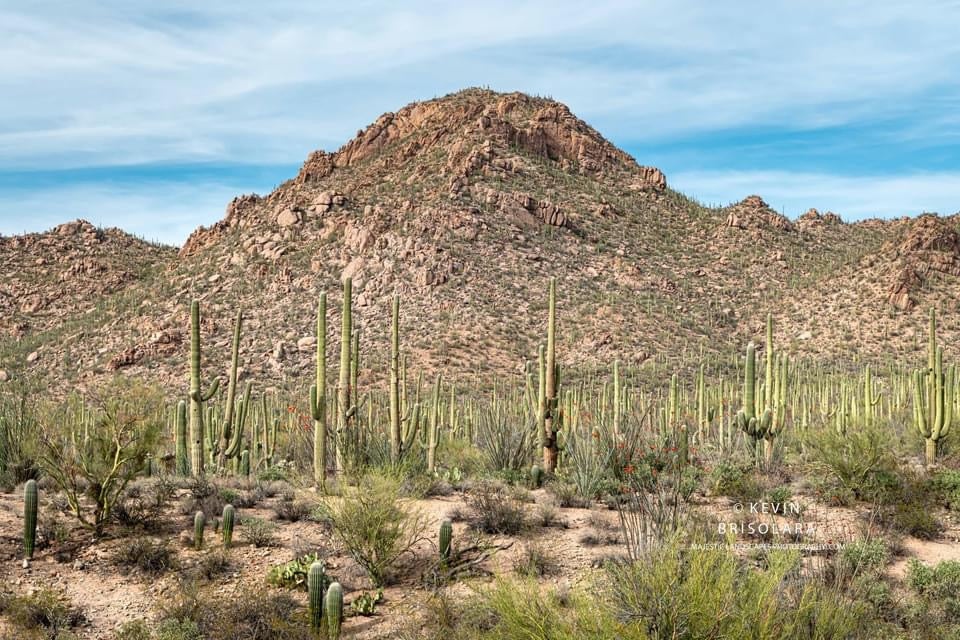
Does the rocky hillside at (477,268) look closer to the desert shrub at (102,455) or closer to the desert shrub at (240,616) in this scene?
the desert shrub at (102,455)

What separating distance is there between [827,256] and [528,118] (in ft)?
83.7

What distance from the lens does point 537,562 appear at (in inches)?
367

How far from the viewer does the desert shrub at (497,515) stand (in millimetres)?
10414

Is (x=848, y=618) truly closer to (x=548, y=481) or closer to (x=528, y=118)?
(x=548, y=481)

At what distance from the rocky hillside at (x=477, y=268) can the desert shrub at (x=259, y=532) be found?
2859 centimetres

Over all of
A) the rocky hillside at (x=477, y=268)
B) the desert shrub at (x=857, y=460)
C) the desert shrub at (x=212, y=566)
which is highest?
the rocky hillside at (x=477, y=268)

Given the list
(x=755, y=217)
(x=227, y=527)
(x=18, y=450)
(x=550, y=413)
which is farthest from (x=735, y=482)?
(x=755, y=217)

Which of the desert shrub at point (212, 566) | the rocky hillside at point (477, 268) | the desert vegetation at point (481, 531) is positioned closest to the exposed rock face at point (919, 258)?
the rocky hillside at point (477, 268)

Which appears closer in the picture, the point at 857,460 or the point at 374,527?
the point at 374,527

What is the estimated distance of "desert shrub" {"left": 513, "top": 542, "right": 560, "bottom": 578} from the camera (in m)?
9.05

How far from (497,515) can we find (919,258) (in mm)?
49638

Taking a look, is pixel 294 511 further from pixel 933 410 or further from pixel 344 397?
pixel 933 410

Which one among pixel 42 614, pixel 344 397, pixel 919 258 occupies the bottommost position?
pixel 42 614

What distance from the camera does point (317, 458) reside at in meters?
12.4
